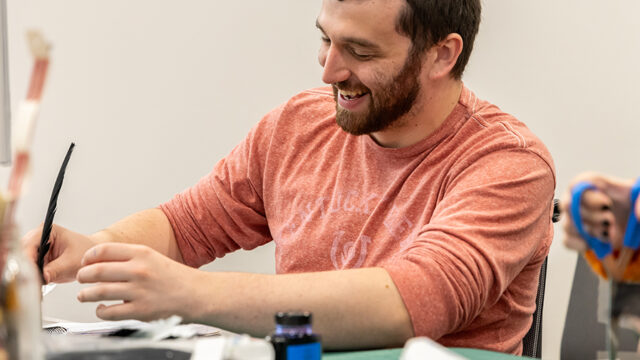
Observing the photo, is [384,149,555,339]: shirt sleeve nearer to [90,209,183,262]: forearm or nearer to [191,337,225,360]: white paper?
[191,337,225,360]: white paper

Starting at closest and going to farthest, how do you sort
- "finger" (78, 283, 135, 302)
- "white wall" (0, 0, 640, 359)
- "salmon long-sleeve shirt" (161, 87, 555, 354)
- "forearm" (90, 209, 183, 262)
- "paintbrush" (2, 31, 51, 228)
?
"paintbrush" (2, 31, 51, 228), "finger" (78, 283, 135, 302), "salmon long-sleeve shirt" (161, 87, 555, 354), "forearm" (90, 209, 183, 262), "white wall" (0, 0, 640, 359)

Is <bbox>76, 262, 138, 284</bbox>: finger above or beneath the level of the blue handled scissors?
beneath

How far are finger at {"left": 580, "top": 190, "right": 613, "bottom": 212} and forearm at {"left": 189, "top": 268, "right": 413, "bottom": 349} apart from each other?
44cm

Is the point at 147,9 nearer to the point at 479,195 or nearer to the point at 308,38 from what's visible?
the point at 308,38

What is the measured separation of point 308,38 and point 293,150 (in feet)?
3.25

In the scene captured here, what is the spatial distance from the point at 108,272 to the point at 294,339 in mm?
429

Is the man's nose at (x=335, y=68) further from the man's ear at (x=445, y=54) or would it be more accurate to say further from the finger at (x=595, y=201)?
the finger at (x=595, y=201)

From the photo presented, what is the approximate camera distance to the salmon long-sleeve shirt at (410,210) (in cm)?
120

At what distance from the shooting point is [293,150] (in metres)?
1.65

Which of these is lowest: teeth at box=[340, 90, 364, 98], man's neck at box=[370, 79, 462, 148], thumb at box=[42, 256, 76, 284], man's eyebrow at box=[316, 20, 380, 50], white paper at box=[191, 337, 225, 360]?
thumb at box=[42, 256, 76, 284]

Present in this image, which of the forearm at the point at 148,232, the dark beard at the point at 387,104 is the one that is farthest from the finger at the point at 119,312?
the dark beard at the point at 387,104

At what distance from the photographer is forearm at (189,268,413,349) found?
44.4 inches

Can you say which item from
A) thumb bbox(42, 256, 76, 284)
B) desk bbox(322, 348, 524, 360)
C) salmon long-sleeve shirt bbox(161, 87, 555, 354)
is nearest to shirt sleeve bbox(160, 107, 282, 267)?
salmon long-sleeve shirt bbox(161, 87, 555, 354)

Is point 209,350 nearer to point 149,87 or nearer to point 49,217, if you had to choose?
point 49,217
